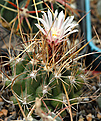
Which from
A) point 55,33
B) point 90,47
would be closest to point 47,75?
point 55,33

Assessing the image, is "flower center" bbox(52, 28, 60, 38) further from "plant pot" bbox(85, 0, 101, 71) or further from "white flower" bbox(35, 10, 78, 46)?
"plant pot" bbox(85, 0, 101, 71)

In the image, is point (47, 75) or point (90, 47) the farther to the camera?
point (90, 47)

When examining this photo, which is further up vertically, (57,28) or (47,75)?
(57,28)

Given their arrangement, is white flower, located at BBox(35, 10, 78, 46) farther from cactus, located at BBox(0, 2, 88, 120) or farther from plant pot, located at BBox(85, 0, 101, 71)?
plant pot, located at BBox(85, 0, 101, 71)

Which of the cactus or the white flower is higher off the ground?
the white flower

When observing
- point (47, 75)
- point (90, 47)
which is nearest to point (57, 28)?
point (47, 75)

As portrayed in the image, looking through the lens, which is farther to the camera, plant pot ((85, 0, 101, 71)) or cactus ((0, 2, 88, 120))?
plant pot ((85, 0, 101, 71))

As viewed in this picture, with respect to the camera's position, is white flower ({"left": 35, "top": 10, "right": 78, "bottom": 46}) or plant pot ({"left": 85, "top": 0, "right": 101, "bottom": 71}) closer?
white flower ({"left": 35, "top": 10, "right": 78, "bottom": 46})

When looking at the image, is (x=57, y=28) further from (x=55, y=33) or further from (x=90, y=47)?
(x=90, y=47)

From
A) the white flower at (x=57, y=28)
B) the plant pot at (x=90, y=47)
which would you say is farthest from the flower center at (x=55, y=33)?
the plant pot at (x=90, y=47)

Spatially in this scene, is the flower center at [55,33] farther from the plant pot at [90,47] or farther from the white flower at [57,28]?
the plant pot at [90,47]

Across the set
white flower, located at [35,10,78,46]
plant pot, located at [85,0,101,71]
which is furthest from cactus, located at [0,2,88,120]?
plant pot, located at [85,0,101,71]

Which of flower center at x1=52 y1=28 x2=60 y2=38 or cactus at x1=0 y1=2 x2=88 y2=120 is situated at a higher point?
flower center at x1=52 y1=28 x2=60 y2=38
